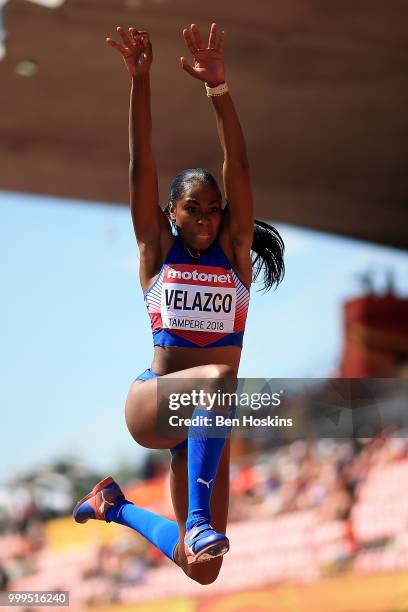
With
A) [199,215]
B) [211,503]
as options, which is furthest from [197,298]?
[211,503]

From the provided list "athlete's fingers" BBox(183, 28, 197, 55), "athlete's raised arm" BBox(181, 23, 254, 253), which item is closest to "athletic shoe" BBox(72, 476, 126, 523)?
"athlete's raised arm" BBox(181, 23, 254, 253)

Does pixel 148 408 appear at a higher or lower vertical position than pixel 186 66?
lower

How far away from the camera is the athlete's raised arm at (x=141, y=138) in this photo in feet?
14.1

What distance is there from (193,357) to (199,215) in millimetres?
596

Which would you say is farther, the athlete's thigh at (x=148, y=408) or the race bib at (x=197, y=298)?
the race bib at (x=197, y=298)

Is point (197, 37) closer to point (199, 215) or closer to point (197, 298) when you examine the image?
point (199, 215)

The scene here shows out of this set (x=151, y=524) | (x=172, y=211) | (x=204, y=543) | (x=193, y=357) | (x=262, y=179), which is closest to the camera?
(x=204, y=543)

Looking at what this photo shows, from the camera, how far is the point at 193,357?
4.41m

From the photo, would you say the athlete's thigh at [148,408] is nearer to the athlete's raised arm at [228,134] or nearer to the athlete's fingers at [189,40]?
the athlete's raised arm at [228,134]

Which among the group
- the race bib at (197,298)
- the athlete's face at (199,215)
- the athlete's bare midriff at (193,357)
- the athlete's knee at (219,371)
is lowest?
the athlete's knee at (219,371)

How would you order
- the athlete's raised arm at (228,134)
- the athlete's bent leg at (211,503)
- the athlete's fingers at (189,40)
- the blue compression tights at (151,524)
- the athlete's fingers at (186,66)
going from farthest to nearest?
the blue compression tights at (151,524), the athlete's bent leg at (211,503), the athlete's raised arm at (228,134), the athlete's fingers at (189,40), the athlete's fingers at (186,66)

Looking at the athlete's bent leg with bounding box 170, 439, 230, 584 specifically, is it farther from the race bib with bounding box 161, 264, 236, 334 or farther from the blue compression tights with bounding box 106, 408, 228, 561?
the race bib with bounding box 161, 264, 236, 334

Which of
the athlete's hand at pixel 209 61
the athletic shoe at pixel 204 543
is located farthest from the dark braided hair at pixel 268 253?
the athletic shoe at pixel 204 543

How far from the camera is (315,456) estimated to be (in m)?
14.8
